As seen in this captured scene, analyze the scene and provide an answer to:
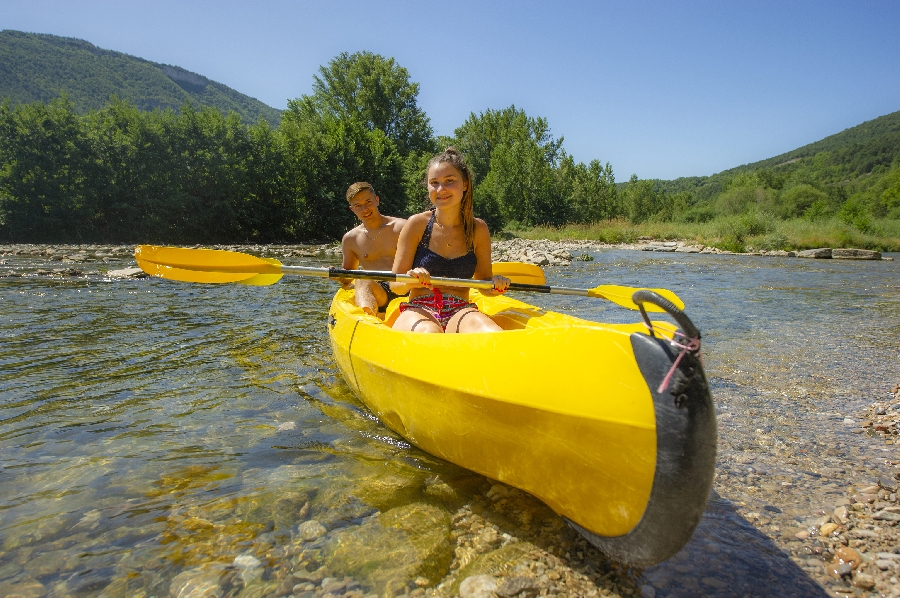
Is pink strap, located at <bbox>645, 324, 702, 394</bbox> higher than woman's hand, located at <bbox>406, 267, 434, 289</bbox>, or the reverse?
woman's hand, located at <bbox>406, 267, 434, 289</bbox>

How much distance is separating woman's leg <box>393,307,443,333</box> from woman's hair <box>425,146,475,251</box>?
0.60 m

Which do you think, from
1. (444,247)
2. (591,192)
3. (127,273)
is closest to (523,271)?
(444,247)

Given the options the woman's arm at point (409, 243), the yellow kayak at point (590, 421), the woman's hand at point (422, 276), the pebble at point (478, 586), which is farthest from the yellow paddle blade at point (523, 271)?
the pebble at point (478, 586)

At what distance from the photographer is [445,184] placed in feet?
9.88

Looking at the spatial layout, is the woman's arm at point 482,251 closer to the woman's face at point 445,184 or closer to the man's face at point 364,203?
the woman's face at point 445,184

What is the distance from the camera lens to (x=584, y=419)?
1542 millimetres

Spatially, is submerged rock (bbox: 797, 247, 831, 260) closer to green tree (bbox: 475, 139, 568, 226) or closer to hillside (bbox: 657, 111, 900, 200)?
green tree (bbox: 475, 139, 568, 226)

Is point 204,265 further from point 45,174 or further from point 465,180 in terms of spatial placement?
point 45,174

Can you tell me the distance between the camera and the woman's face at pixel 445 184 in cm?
300

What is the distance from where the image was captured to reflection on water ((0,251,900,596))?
5.82 ft

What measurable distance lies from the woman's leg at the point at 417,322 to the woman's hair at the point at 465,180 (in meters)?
0.60

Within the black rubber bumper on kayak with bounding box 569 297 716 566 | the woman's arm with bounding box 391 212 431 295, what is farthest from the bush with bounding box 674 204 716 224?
the black rubber bumper on kayak with bounding box 569 297 716 566

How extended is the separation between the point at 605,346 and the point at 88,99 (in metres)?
90.7

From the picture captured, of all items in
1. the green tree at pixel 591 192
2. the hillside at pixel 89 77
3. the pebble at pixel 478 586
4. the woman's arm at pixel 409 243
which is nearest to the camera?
the pebble at pixel 478 586
